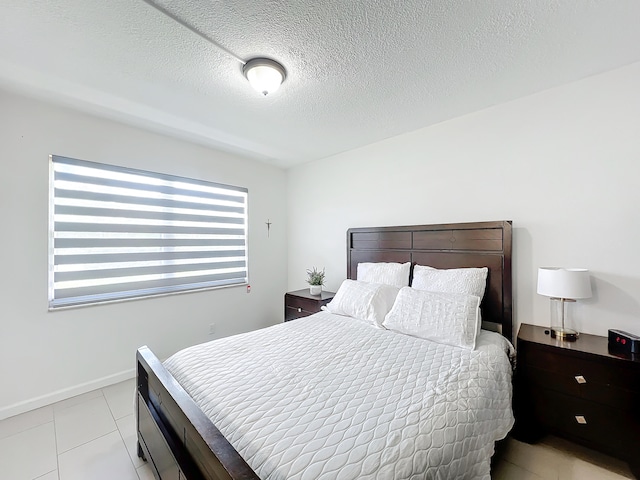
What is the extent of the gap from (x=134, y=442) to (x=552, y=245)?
3.45 meters

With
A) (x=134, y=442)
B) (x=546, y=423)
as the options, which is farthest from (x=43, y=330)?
(x=546, y=423)

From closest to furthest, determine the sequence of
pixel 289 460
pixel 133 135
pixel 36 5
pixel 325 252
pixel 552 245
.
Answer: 1. pixel 289 460
2. pixel 36 5
3. pixel 552 245
4. pixel 133 135
5. pixel 325 252

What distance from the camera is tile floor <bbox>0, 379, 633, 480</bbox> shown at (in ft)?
5.32

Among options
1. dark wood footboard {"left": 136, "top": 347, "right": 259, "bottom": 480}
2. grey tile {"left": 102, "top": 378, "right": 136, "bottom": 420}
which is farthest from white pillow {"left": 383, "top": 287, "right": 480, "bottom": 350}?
grey tile {"left": 102, "top": 378, "right": 136, "bottom": 420}

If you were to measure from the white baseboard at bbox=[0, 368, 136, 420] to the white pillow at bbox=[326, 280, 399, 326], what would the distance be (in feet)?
7.20

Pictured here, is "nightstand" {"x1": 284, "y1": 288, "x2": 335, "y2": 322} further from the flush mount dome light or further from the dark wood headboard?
the flush mount dome light

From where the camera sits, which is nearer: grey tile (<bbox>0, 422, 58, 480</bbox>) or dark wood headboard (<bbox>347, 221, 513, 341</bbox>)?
grey tile (<bbox>0, 422, 58, 480</bbox>)

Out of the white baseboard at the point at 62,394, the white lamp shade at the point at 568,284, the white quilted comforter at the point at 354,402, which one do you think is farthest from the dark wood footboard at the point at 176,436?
the white lamp shade at the point at 568,284

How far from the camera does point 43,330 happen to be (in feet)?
7.68

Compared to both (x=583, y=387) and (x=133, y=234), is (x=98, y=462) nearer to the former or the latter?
(x=133, y=234)

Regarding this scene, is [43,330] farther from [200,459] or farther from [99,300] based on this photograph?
[200,459]

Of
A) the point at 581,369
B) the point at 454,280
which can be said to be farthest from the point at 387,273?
the point at 581,369

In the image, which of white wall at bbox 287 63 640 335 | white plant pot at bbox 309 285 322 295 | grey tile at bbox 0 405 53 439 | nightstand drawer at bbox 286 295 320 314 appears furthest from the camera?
white plant pot at bbox 309 285 322 295

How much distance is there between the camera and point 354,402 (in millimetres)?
1242
